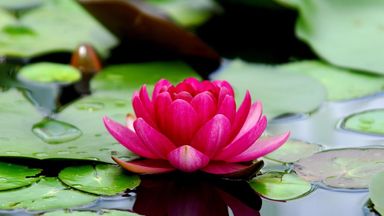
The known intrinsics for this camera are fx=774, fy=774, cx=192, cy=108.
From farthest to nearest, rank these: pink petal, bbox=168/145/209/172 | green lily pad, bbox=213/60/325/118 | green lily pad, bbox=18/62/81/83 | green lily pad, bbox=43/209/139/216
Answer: green lily pad, bbox=18/62/81/83, green lily pad, bbox=213/60/325/118, pink petal, bbox=168/145/209/172, green lily pad, bbox=43/209/139/216

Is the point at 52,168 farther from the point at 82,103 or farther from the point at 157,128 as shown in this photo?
the point at 82,103

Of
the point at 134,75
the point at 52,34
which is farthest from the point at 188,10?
the point at 134,75

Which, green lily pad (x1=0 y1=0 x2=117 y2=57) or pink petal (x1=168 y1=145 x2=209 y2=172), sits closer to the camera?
pink petal (x1=168 y1=145 x2=209 y2=172)

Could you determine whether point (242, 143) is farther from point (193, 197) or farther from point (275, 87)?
point (275, 87)

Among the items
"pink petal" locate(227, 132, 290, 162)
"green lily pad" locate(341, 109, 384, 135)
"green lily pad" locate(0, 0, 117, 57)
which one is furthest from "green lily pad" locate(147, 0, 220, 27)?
"pink petal" locate(227, 132, 290, 162)

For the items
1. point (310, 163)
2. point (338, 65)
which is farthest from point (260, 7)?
point (310, 163)

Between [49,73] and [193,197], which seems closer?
[193,197]

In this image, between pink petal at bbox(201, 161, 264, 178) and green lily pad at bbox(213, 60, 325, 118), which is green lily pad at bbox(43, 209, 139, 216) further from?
green lily pad at bbox(213, 60, 325, 118)
